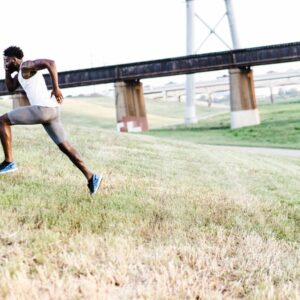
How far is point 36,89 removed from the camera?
A: 657 cm

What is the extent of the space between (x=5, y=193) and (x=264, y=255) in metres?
3.73

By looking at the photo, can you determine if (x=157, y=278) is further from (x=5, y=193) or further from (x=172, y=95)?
(x=172, y=95)

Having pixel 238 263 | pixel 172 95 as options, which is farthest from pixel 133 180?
pixel 172 95

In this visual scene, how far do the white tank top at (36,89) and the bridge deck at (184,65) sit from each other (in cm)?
3764

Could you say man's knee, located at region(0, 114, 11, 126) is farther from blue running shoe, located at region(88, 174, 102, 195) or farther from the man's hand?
blue running shoe, located at region(88, 174, 102, 195)

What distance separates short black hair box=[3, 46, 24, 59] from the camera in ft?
21.6

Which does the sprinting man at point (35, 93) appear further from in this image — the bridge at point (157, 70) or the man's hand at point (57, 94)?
the bridge at point (157, 70)

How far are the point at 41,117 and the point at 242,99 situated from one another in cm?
3972

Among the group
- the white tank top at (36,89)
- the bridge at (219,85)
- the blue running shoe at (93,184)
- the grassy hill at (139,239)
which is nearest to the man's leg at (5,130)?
the white tank top at (36,89)

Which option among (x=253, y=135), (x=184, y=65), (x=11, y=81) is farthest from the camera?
(x=184, y=65)

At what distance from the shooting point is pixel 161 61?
44.2 metres

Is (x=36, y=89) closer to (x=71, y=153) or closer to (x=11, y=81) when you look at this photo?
(x=11, y=81)

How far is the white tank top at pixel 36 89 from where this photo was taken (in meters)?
6.50

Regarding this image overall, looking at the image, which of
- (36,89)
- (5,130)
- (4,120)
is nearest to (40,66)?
(36,89)
